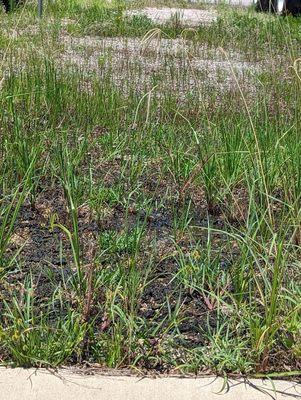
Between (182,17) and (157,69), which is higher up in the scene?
(157,69)

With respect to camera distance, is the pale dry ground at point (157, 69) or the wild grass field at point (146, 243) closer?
the wild grass field at point (146, 243)

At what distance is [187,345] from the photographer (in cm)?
258

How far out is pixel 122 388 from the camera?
2.32 metres

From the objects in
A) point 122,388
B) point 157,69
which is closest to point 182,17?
point 157,69

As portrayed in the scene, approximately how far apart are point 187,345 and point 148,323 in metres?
0.16

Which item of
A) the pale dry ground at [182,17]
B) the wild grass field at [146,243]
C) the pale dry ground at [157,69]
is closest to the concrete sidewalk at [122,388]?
the wild grass field at [146,243]

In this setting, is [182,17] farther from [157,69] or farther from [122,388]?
[122,388]

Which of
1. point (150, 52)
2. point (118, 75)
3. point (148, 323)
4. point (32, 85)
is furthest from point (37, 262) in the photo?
point (150, 52)

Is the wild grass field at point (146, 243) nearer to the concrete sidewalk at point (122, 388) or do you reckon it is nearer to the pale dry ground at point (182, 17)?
the concrete sidewalk at point (122, 388)

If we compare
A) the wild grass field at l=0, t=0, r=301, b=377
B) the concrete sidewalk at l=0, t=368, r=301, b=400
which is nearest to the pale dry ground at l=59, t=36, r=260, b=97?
the wild grass field at l=0, t=0, r=301, b=377

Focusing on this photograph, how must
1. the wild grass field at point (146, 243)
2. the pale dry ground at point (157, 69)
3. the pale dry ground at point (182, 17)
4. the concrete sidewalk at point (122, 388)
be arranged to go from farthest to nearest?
1. the pale dry ground at point (182, 17)
2. the pale dry ground at point (157, 69)
3. the wild grass field at point (146, 243)
4. the concrete sidewalk at point (122, 388)

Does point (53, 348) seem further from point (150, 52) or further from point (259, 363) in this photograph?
point (150, 52)

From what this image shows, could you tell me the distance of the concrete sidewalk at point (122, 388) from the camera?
229 cm

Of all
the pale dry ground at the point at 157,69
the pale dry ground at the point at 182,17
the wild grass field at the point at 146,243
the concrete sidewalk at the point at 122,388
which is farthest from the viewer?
the pale dry ground at the point at 182,17
